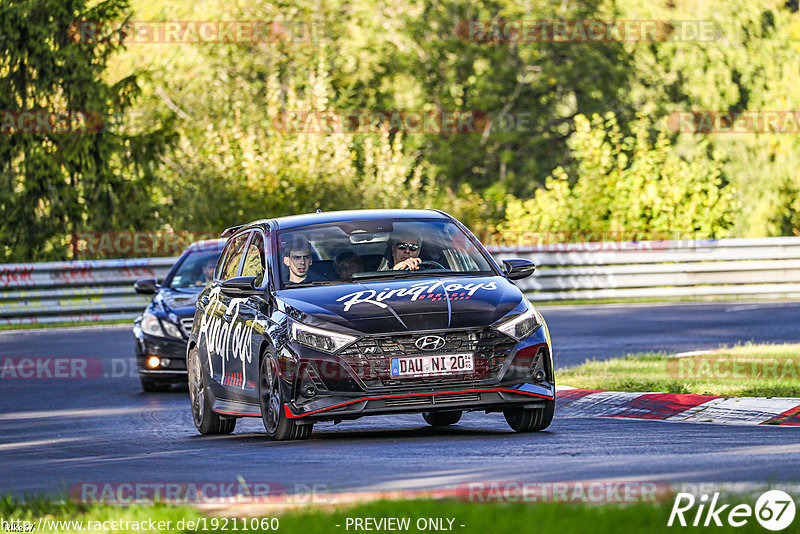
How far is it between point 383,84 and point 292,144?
15908 mm

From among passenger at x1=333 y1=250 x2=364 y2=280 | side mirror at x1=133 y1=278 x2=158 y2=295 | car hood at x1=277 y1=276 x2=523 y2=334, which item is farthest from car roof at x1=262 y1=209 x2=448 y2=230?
side mirror at x1=133 y1=278 x2=158 y2=295

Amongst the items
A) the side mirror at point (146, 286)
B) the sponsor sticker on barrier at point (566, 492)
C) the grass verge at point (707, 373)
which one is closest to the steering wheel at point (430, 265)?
the grass verge at point (707, 373)

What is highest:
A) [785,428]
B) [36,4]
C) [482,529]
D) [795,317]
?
[36,4]

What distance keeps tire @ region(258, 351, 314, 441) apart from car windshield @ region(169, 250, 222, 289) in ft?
21.3

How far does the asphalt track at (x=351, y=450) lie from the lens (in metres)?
8.07

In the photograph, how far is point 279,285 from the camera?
11180mm

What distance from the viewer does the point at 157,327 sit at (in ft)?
56.3

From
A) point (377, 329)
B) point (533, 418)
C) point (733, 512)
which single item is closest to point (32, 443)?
point (377, 329)

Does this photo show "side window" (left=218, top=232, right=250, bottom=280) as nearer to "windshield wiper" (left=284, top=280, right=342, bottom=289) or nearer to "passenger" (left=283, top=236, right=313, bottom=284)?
"passenger" (left=283, top=236, right=313, bottom=284)

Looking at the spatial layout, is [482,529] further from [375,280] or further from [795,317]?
[795,317]

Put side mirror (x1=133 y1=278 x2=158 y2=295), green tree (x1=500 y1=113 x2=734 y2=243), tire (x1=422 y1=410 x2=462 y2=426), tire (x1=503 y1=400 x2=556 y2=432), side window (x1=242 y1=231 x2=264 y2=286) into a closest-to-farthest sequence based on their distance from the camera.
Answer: tire (x1=503 y1=400 x2=556 y2=432) < side window (x1=242 y1=231 x2=264 y2=286) < tire (x1=422 y1=410 x2=462 y2=426) < side mirror (x1=133 y1=278 x2=158 y2=295) < green tree (x1=500 y1=113 x2=734 y2=243)

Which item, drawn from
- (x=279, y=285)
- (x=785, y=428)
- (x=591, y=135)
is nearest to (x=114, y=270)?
(x=591, y=135)

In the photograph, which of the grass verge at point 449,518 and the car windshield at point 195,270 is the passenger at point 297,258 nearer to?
the grass verge at point 449,518

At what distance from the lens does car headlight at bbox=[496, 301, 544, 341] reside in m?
10.3
